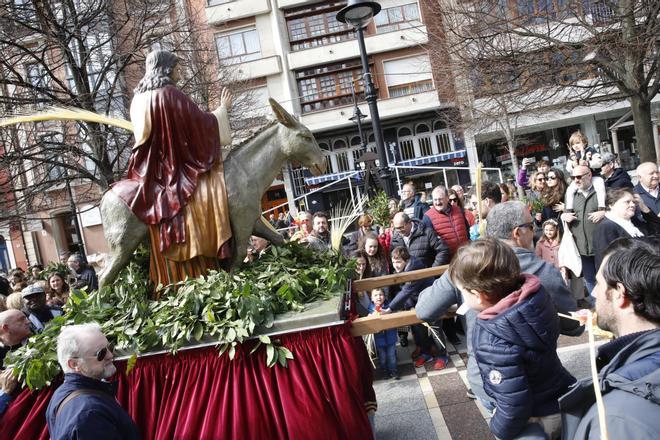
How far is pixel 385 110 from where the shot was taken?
954 inches

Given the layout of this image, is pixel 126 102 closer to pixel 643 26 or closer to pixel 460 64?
pixel 460 64

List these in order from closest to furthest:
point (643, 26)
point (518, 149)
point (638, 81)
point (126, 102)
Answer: point (643, 26)
point (638, 81)
point (126, 102)
point (518, 149)

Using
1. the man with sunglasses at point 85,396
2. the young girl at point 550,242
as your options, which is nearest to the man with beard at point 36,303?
the man with sunglasses at point 85,396

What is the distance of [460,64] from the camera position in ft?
36.2

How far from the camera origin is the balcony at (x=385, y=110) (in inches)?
941

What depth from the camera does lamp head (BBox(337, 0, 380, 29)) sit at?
22.2ft

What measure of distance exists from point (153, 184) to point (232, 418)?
5.32 feet

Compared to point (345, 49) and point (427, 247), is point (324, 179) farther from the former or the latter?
point (427, 247)

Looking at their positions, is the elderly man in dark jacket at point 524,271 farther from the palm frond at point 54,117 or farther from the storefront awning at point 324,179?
the storefront awning at point 324,179

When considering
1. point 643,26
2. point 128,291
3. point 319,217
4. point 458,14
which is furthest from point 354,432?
point 458,14

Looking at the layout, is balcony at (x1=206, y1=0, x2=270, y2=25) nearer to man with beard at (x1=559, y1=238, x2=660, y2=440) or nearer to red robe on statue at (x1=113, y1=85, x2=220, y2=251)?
red robe on statue at (x1=113, y1=85, x2=220, y2=251)

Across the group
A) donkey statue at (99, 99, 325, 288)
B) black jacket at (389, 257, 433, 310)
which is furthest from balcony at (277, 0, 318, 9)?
donkey statue at (99, 99, 325, 288)

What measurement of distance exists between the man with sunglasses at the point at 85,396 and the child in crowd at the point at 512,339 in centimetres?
177

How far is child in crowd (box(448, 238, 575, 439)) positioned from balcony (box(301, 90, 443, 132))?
22382mm
